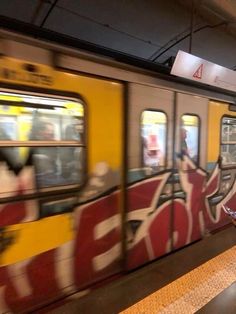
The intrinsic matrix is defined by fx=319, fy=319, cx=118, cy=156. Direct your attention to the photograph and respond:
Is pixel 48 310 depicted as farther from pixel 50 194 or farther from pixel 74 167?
pixel 74 167

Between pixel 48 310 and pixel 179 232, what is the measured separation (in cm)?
191

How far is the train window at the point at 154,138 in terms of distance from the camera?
127 inches

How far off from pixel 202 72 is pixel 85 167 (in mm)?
2050

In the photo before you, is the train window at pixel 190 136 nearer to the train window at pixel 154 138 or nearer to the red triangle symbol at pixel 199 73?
the train window at pixel 154 138

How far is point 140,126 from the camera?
316cm

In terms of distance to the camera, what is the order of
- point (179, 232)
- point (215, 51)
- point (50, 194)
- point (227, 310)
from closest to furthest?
point (50, 194) → point (227, 310) → point (179, 232) → point (215, 51)

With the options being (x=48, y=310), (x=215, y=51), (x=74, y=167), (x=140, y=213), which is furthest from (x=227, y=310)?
(x=215, y=51)

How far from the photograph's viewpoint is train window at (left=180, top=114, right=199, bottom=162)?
3.75 m

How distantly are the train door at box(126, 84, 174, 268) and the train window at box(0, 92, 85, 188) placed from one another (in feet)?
2.18

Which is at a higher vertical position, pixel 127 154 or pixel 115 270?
pixel 127 154

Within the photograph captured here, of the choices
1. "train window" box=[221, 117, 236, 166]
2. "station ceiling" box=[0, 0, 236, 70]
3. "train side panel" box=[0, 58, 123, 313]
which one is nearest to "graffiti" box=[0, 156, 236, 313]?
"train side panel" box=[0, 58, 123, 313]

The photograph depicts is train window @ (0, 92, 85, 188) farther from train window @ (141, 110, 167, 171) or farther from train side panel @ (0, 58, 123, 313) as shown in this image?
train window @ (141, 110, 167, 171)

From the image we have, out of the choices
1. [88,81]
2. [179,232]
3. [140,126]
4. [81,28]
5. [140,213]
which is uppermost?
[81,28]

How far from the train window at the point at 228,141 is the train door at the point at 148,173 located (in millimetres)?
1380
